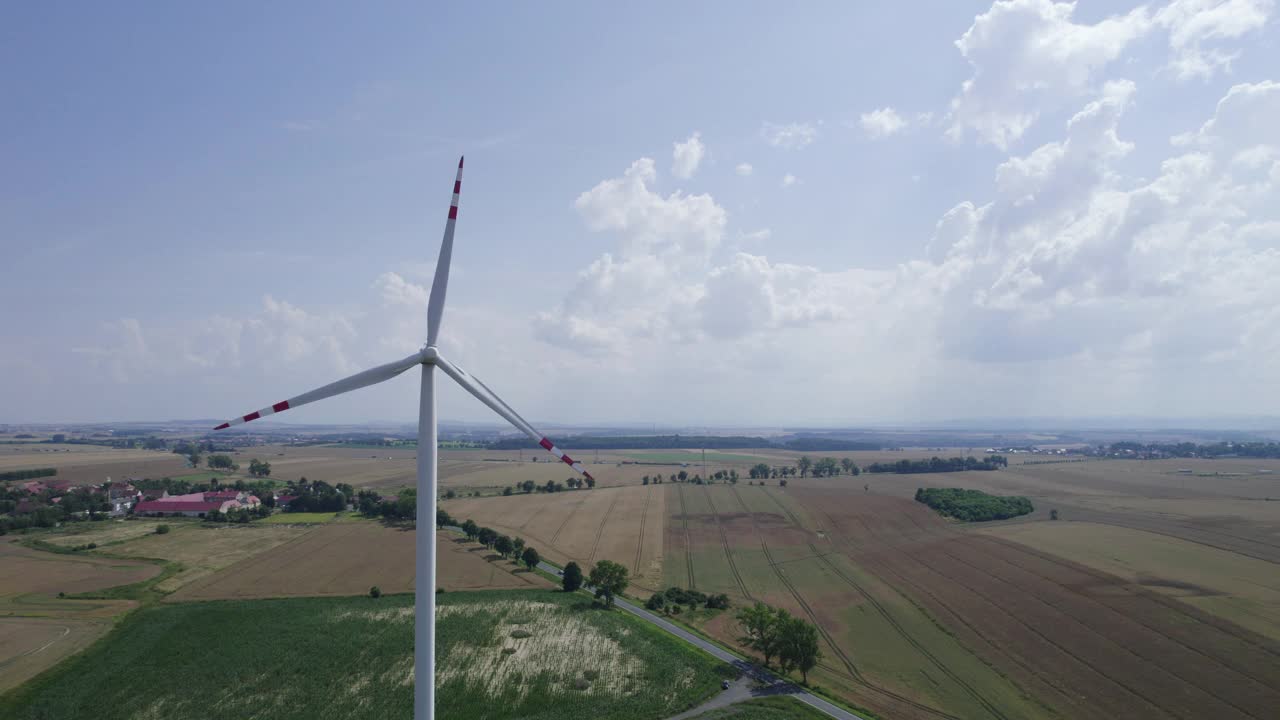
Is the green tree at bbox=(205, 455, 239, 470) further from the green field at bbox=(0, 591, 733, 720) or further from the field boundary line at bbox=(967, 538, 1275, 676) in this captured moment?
the field boundary line at bbox=(967, 538, 1275, 676)

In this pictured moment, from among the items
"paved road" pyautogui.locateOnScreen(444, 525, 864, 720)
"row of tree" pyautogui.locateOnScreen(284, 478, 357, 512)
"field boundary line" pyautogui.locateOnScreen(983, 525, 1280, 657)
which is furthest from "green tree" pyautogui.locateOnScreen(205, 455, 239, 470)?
"field boundary line" pyautogui.locateOnScreen(983, 525, 1280, 657)

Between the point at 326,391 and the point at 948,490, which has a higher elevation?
the point at 326,391

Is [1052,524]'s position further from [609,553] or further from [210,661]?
[210,661]

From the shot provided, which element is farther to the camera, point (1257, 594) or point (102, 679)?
point (1257, 594)

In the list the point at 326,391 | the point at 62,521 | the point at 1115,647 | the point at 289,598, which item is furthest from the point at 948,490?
the point at 62,521

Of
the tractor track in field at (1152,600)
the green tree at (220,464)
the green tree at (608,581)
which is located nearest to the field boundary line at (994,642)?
the tractor track in field at (1152,600)

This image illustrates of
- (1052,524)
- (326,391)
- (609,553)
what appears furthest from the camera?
(1052,524)

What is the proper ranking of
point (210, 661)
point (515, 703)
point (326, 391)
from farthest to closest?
point (210, 661)
point (515, 703)
point (326, 391)
